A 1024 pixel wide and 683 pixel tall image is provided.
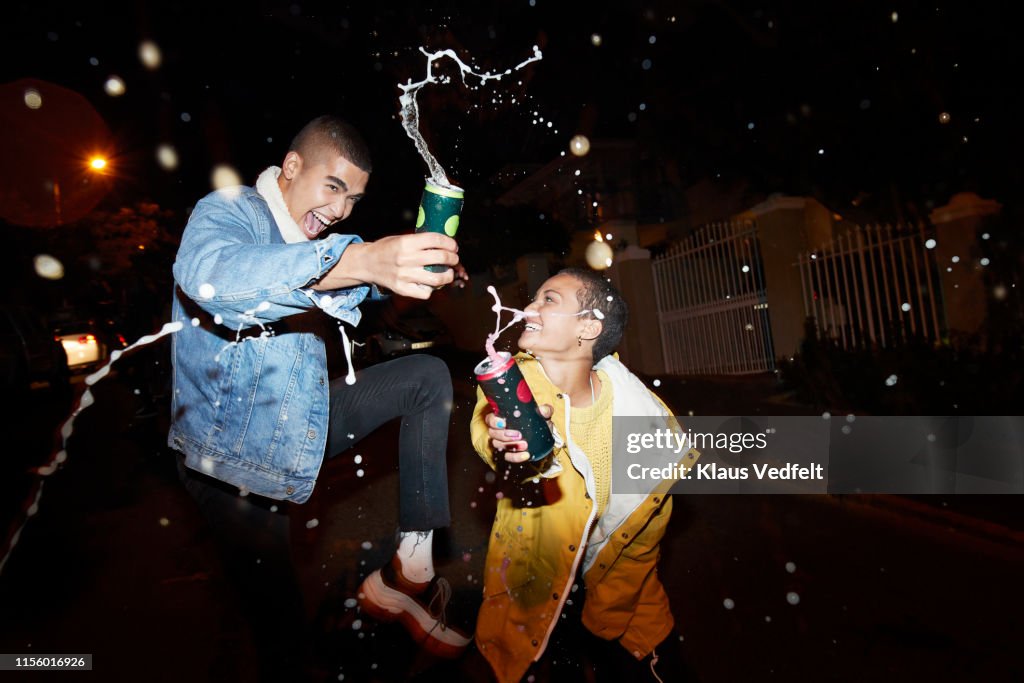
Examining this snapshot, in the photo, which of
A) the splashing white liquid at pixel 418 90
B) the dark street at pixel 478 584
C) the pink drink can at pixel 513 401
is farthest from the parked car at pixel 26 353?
the pink drink can at pixel 513 401

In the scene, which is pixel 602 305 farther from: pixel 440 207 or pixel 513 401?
pixel 440 207

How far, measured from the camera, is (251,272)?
142cm

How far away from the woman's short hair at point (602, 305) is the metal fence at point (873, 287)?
4.86 m

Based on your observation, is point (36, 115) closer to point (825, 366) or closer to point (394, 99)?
point (394, 99)

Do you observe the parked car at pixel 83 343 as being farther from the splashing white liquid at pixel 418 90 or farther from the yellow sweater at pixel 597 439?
the yellow sweater at pixel 597 439

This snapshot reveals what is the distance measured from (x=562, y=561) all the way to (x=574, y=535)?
4.5 inches

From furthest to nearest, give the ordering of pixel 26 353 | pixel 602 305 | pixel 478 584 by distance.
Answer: pixel 26 353
pixel 478 584
pixel 602 305

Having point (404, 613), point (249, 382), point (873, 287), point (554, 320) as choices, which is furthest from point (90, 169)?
point (873, 287)

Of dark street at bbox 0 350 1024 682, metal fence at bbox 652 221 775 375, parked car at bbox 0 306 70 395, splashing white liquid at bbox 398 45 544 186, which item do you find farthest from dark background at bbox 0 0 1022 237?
parked car at bbox 0 306 70 395

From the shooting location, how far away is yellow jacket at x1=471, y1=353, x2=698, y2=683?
2240mm

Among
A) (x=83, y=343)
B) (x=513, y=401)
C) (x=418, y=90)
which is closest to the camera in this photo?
(x=513, y=401)

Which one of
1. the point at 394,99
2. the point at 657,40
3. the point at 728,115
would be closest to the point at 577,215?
the point at 394,99

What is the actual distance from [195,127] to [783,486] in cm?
642

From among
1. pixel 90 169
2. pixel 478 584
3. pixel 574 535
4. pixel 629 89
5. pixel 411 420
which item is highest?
pixel 90 169
